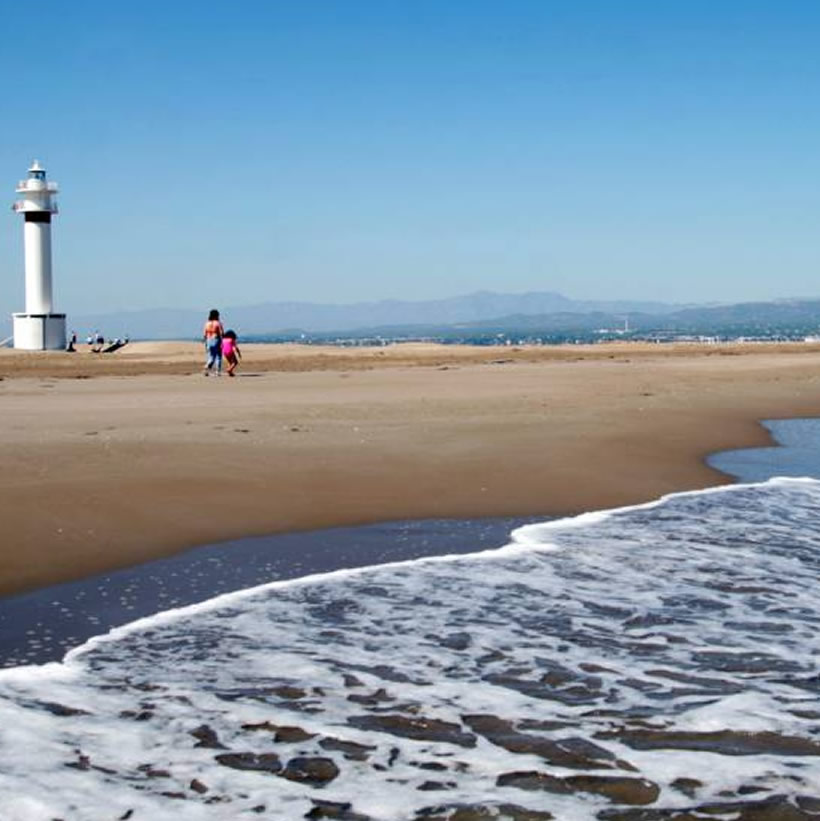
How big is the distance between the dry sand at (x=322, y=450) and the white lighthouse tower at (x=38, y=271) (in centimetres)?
1858

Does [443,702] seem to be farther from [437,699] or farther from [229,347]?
[229,347]

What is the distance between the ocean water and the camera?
384 centimetres

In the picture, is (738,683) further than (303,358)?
No

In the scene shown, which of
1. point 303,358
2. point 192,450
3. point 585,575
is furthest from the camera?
point 303,358

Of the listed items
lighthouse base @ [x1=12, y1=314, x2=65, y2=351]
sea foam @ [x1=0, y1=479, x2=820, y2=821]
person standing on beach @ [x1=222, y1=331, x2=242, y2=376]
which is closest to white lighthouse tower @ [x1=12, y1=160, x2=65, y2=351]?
lighthouse base @ [x1=12, y1=314, x2=65, y2=351]

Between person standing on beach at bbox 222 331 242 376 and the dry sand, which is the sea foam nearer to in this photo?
the dry sand

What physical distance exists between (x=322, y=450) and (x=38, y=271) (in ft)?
119

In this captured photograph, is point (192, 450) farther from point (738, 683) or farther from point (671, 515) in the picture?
point (738, 683)

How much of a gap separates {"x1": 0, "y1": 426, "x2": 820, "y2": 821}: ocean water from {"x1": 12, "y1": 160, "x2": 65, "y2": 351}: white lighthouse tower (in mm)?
37778

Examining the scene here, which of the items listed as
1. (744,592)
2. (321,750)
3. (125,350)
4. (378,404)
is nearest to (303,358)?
(125,350)

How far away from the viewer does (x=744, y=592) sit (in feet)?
Result: 21.6

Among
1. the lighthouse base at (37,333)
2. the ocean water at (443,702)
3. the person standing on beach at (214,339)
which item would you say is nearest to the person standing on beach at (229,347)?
the person standing on beach at (214,339)

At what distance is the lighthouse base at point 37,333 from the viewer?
42156 mm

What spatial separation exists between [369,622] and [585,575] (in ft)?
5.58
